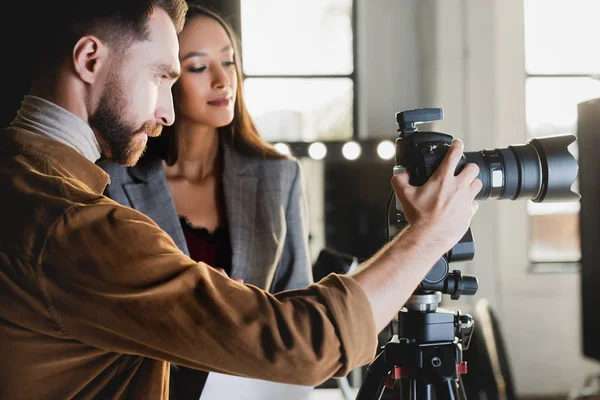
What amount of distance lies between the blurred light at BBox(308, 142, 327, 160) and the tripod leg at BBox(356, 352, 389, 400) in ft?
5.09

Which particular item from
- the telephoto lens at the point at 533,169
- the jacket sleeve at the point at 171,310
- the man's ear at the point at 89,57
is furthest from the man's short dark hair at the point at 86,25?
the telephoto lens at the point at 533,169

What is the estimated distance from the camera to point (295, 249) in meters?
1.50

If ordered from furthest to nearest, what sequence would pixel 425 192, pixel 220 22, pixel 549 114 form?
pixel 549 114 < pixel 220 22 < pixel 425 192

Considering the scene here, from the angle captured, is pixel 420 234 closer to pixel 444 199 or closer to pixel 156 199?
pixel 444 199

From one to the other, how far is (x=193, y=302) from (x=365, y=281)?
191mm

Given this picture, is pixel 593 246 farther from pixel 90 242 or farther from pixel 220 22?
pixel 90 242

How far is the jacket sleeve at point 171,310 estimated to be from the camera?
63cm

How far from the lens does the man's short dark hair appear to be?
2.60 ft

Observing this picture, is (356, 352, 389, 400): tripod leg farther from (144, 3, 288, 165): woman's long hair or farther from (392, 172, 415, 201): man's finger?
(144, 3, 288, 165): woman's long hair

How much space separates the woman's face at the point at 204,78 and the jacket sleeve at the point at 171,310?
31.8 inches

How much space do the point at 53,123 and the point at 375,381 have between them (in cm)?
57

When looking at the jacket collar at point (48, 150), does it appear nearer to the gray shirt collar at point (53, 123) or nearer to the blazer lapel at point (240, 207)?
the gray shirt collar at point (53, 123)

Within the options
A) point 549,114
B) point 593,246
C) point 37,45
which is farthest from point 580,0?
point 37,45

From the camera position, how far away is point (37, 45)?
0.82 m
